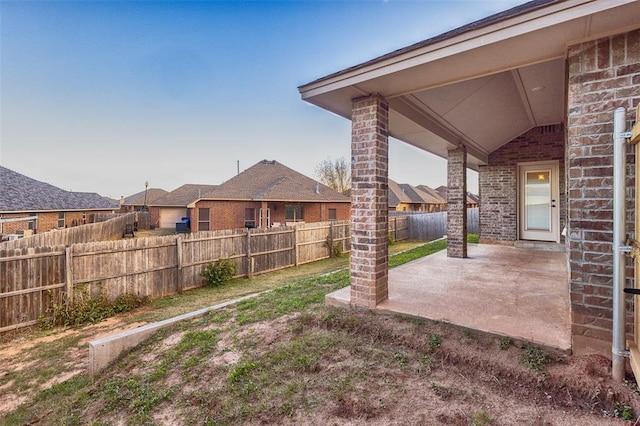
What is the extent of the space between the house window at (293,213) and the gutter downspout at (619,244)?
17.1 m

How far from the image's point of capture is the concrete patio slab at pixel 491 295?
9.40 ft

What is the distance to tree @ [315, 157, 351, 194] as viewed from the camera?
111 ft

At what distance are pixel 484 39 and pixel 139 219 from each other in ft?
112

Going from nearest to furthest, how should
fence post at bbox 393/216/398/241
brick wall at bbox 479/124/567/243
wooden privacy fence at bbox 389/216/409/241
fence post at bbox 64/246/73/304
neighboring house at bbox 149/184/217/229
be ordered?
fence post at bbox 64/246/73/304 → brick wall at bbox 479/124/567/243 → wooden privacy fence at bbox 389/216/409/241 → fence post at bbox 393/216/398/241 → neighboring house at bbox 149/184/217/229

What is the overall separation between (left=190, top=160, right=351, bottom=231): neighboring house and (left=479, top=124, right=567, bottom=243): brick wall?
11262mm

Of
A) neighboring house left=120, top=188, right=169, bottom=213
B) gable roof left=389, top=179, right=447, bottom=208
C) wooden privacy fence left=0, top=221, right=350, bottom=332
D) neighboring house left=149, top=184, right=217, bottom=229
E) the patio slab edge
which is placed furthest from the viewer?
neighboring house left=120, top=188, right=169, bottom=213

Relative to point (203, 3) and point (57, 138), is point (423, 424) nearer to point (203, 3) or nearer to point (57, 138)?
point (203, 3)

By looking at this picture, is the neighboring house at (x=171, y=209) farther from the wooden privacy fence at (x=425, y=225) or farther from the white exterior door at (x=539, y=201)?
the white exterior door at (x=539, y=201)

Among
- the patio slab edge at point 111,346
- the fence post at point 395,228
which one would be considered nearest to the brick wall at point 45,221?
the patio slab edge at point 111,346

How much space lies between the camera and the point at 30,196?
16828 mm

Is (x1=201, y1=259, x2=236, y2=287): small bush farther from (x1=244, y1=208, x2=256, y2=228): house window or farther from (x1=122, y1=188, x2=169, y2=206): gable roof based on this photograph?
(x1=122, y1=188, x2=169, y2=206): gable roof

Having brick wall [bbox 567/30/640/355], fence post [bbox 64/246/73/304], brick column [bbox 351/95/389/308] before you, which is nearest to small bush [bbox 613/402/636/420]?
brick wall [bbox 567/30/640/355]

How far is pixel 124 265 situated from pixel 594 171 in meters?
7.71

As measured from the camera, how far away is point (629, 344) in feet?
6.70
